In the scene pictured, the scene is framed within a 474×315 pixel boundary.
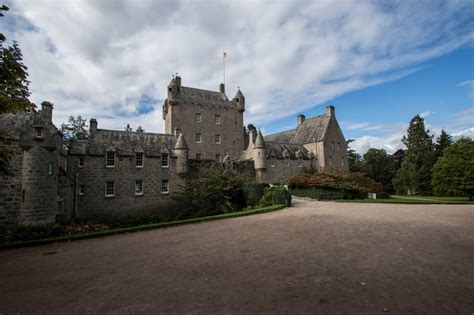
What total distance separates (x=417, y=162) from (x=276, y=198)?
38.7 meters

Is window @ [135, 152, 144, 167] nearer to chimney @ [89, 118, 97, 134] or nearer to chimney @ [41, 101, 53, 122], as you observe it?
chimney @ [89, 118, 97, 134]

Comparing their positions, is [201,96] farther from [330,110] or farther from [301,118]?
[330,110]

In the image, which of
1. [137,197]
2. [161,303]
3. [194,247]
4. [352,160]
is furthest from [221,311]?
[352,160]

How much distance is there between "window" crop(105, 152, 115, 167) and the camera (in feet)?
75.0

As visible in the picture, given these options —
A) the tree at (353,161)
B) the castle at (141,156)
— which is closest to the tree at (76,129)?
the castle at (141,156)

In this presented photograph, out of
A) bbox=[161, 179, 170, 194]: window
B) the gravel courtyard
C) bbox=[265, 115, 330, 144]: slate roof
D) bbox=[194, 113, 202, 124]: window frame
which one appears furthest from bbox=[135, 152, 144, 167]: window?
bbox=[265, 115, 330, 144]: slate roof

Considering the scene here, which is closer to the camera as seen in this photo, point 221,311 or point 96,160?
point 221,311

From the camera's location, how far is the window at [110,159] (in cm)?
2288

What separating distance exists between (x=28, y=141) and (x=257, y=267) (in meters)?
16.1

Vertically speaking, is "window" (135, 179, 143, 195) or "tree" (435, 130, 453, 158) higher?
"tree" (435, 130, 453, 158)

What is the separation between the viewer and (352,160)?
5594cm

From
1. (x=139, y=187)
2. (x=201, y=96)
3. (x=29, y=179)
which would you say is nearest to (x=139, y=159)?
(x=139, y=187)

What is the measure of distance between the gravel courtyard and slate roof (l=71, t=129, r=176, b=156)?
1369cm

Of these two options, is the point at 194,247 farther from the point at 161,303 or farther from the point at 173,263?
the point at 161,303
